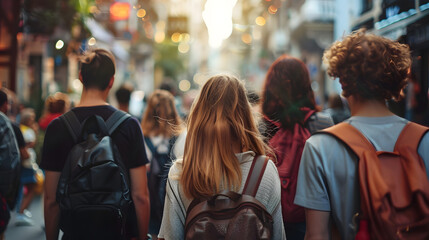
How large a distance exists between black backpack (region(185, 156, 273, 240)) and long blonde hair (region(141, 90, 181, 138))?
3.22 m

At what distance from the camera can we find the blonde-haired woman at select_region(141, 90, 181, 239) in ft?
16.4

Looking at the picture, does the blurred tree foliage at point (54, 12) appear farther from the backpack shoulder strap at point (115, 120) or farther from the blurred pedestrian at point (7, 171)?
the backpack shoulder strap at point (115, 120)

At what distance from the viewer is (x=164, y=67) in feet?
210

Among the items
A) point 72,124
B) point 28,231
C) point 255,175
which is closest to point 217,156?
point 255,175

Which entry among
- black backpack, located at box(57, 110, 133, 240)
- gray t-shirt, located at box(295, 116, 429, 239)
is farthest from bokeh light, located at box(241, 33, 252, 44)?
gray t-shirt, located at box(295, 116, 429, 239)

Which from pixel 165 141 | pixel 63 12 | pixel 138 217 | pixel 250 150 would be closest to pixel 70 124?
pixel 138 217

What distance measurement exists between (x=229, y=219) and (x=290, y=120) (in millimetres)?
1508

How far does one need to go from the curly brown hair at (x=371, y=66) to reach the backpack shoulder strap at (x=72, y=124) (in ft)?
5.89

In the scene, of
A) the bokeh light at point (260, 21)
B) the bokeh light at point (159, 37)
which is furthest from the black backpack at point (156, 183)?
the bokeh light at point (159, 37)

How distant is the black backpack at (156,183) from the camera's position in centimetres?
494

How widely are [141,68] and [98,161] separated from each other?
51.7 m

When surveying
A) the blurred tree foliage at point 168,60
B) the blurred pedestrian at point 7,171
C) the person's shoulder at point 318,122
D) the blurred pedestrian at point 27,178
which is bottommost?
the blurred tree foliage at point 168,60

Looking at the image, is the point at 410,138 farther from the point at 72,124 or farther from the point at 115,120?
the point at 72,124

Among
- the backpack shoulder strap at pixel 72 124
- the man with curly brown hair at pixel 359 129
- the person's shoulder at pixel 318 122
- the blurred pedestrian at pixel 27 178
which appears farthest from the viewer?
the blurred pedestrian at pixel 27 178
